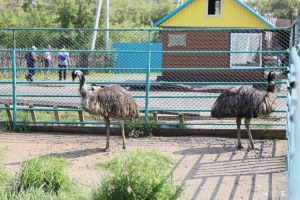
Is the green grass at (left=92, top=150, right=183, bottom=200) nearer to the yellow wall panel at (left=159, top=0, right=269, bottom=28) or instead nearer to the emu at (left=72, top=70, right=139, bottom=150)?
the emu at (left=72, top=70, right=139, bottom=150)

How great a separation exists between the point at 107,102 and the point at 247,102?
79.5 inches

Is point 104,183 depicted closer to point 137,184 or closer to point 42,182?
point 137,184

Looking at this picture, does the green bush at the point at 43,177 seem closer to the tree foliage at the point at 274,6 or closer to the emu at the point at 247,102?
the emu at the point at 247,102

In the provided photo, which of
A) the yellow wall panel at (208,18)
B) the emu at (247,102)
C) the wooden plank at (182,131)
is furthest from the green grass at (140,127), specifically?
the yellow wall panel at (208,18)

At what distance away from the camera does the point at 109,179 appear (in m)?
4.86

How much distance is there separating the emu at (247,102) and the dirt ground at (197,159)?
2.03 feet

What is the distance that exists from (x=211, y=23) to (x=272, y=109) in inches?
568

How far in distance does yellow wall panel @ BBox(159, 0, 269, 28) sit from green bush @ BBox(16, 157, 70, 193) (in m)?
16.2

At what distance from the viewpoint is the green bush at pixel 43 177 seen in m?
5.31

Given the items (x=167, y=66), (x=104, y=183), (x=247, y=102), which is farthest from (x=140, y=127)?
(x=167, y=66)

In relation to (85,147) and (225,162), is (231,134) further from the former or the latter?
(85,147)

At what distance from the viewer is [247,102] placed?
7.55 m

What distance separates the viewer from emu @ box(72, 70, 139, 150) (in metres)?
7.51

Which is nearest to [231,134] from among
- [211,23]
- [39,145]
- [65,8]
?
[39,145]
